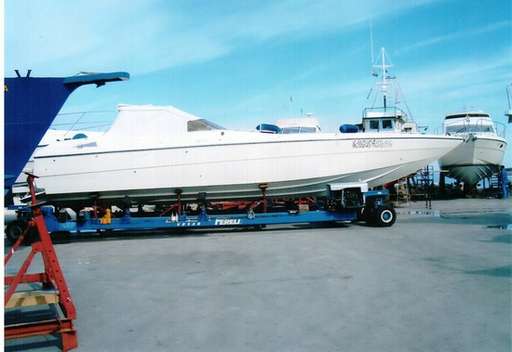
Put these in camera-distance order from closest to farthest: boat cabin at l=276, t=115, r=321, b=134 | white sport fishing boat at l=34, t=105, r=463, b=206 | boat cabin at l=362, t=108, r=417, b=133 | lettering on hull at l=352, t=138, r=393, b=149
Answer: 1. white sport fishing boat at l=34, t=105, r=463, b=206
2. lettering on hull at l=352, t=138, r=393, b=149
3. boat cabin at l=276, t=115, r=321, b=134
4. boat cabin at l=362, t=108, r=417, b=133

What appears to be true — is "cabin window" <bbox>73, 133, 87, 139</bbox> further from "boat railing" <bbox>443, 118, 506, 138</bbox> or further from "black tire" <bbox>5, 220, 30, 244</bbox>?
"boat railing" <bbox>443, 118, 506, 138</bbox>

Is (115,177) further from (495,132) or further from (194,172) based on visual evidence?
(495,132)

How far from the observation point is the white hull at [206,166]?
9711mm

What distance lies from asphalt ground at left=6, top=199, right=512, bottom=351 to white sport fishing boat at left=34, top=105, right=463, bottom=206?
178 centimetres

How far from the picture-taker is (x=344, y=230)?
969 cm

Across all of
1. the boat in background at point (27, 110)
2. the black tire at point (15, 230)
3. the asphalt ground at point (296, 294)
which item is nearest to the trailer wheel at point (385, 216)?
the asphalt ground at point (296, 294)

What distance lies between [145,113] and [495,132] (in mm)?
19251

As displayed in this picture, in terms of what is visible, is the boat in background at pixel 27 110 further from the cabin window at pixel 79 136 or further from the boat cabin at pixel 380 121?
the boat cabin at pixel 380 121

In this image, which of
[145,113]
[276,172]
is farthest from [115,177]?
[276,172]

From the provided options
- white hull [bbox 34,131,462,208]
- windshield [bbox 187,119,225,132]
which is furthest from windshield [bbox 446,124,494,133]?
windshield [bbox 187,119,225,132]

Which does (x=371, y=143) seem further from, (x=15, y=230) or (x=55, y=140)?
(x=15, y=230)

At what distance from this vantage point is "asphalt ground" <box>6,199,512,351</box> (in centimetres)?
351

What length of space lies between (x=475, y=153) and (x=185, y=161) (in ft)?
53.3

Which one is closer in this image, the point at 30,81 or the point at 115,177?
the point at 30,81
